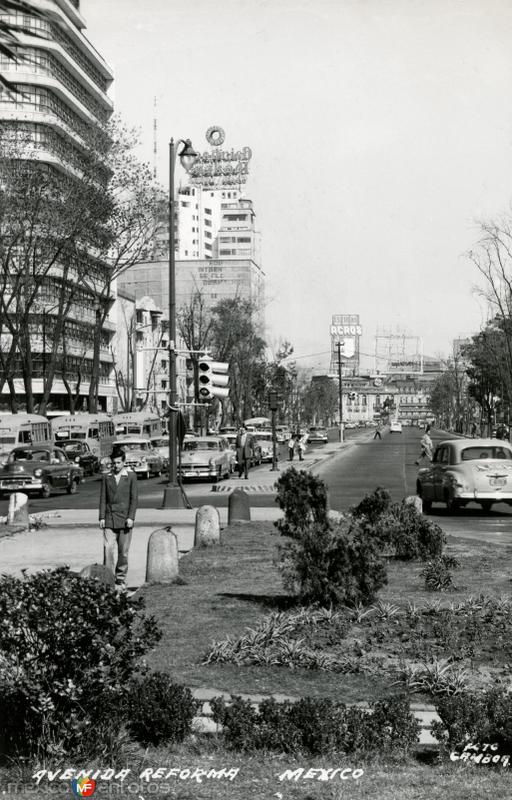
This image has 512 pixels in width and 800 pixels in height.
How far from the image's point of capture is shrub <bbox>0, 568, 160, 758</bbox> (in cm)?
543

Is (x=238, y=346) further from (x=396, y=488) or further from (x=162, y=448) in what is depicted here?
(x=396, y=488)

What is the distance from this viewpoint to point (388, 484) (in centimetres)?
3388

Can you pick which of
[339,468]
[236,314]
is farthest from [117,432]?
[236,314]

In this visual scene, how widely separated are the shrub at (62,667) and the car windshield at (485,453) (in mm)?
17841

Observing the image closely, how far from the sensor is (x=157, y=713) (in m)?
5.79

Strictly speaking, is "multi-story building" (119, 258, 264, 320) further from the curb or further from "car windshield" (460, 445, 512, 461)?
the curb

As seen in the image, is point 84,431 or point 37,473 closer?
point 37,473

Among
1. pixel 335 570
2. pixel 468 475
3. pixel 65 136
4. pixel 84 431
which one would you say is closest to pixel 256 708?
pixel 335 570

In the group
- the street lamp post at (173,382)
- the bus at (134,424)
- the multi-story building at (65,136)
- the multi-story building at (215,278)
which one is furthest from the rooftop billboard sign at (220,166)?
the street lamp post at (173,382)

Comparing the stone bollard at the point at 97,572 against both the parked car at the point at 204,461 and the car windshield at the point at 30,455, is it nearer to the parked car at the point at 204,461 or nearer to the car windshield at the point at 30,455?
the car windshield at the point at 30,455

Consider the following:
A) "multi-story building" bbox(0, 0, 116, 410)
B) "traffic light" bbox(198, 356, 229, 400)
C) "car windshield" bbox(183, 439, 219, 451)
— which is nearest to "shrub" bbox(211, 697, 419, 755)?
"traffic light" bbox(198, 356, 229, 400)

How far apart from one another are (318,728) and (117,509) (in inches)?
283

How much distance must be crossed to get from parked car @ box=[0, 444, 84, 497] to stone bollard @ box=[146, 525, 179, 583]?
64.8ft

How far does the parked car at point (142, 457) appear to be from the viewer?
41531mm
